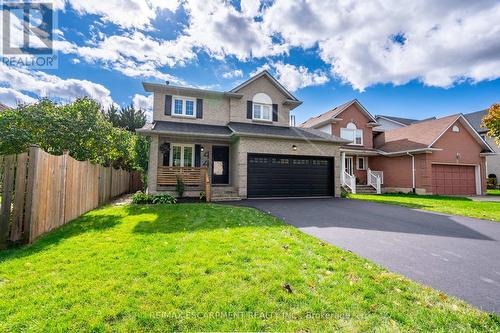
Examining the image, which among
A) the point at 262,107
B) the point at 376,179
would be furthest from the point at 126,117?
the point at 376,179

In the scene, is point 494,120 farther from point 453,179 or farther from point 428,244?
point 428,244

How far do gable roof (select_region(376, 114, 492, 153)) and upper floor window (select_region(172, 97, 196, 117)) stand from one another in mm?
17576

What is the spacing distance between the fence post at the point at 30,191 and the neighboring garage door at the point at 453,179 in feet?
76.9

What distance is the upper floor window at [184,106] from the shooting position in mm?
14939

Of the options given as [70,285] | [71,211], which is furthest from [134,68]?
[70,285]

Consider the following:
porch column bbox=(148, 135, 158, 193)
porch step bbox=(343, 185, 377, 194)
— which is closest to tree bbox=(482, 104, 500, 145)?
porch step bbox=(343, 185, 377, 194)

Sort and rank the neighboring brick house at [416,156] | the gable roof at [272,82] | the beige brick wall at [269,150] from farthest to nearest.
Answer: the neighboring brick house at [416,156] < the gable roof at [272,82] < the beige brick wall at [269,150]

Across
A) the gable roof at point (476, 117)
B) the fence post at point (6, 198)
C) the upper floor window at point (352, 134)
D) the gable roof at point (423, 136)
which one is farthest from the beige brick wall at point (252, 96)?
the gable roof at point (476, 117)

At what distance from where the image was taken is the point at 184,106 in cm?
1510

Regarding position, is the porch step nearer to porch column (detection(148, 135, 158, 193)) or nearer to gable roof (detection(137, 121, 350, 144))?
gable roof (detection(137, 121, 350, 144))

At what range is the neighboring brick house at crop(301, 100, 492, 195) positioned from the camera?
1798 centimetres

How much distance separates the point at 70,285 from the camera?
2.88m

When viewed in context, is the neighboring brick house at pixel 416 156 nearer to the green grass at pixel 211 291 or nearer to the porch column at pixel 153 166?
the porch column at pixel 153 166

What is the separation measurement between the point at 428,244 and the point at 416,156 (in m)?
16.8
